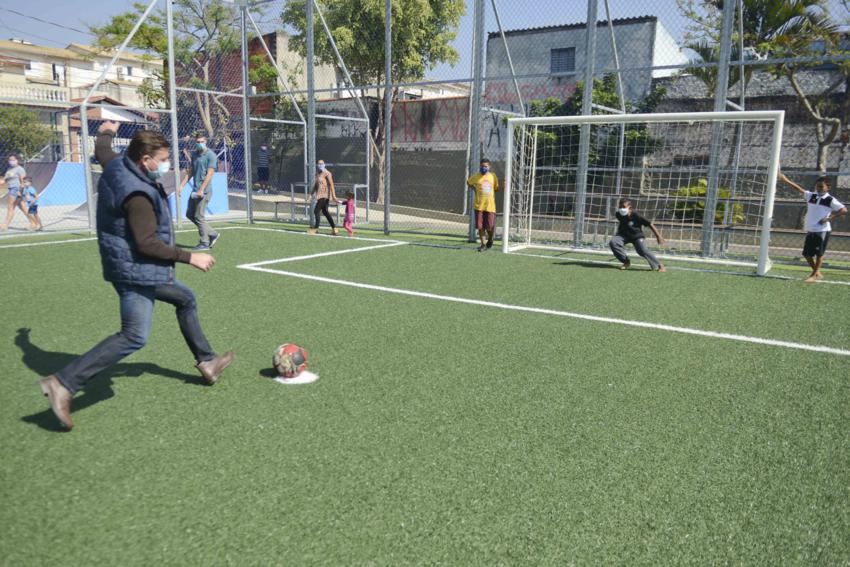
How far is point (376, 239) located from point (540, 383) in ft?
32.3

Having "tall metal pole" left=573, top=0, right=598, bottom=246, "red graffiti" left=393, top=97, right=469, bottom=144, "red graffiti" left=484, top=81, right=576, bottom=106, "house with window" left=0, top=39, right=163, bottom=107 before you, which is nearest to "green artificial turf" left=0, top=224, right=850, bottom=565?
"tall metal pole" left=573, top=0, right=598, bottom=246

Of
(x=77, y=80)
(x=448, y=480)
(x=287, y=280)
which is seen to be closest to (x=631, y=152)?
(x=287, y=280)

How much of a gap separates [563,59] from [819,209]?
16661 millimetres

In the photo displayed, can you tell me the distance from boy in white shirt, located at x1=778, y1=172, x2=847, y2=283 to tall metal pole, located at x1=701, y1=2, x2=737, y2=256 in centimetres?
175

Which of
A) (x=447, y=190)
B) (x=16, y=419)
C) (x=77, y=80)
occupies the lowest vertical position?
(x=16, y=419)

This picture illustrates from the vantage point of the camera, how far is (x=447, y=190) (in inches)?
979

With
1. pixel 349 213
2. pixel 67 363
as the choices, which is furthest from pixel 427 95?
pixel 67 363

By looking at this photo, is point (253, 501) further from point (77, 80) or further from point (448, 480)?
point (77, 80)

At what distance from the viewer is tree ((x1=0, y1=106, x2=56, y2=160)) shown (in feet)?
95.2

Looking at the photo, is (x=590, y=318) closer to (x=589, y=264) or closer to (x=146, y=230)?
(x=589, y=264)

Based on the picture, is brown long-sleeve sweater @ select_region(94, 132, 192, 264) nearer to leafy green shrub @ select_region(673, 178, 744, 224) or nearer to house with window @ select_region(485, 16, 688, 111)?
leafy green shrub @ select_region(673, 178, 744, 224)

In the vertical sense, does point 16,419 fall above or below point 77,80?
below

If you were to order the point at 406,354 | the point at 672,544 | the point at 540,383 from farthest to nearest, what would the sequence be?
1. the point at 406,354
2. the point at 540,383
3. the point at 672,544

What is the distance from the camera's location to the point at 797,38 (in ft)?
47.4
